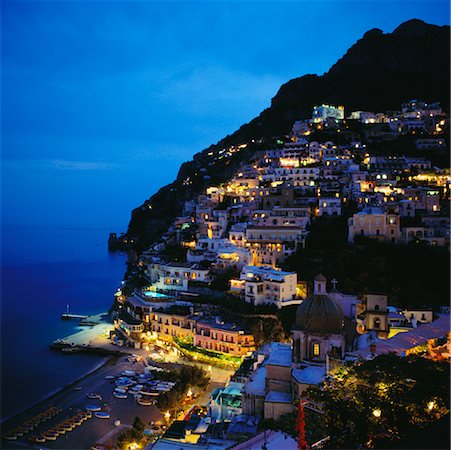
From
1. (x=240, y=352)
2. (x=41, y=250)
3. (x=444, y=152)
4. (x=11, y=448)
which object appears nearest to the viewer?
(x=11, y=448)

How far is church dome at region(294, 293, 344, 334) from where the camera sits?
20062mm

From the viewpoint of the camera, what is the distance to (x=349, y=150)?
53094 millimetres

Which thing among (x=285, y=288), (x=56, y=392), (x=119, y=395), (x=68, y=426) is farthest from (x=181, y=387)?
(x=285, y=288)

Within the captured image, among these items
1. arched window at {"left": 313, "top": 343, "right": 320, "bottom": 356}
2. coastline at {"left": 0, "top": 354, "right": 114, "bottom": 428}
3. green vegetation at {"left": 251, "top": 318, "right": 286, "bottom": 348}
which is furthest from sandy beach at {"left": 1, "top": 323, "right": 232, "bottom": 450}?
arched window at {"left": 313, "top": 343, "right": 320, "bottom": 356}

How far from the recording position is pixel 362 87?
85.2m

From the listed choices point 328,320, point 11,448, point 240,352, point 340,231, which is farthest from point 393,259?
point 11,448

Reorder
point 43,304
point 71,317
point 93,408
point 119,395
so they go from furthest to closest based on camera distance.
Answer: point 43,304, point 71,317, point 119,395, point 93,408

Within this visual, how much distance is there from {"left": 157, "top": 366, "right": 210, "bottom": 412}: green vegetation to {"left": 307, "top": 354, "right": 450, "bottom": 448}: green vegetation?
1269cm

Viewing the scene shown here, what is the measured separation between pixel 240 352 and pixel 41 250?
8636 cm

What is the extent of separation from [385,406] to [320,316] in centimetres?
924

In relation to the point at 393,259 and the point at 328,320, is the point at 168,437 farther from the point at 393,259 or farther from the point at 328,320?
the point at 393,259

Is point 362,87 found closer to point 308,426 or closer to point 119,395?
point 119,395

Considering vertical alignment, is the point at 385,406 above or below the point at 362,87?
below

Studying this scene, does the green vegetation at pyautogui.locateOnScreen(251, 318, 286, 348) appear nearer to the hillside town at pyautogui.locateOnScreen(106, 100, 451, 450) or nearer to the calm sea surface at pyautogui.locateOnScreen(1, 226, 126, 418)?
the hillside town at pyautogui.locateOnScreen(106, 100, 451, 450)
